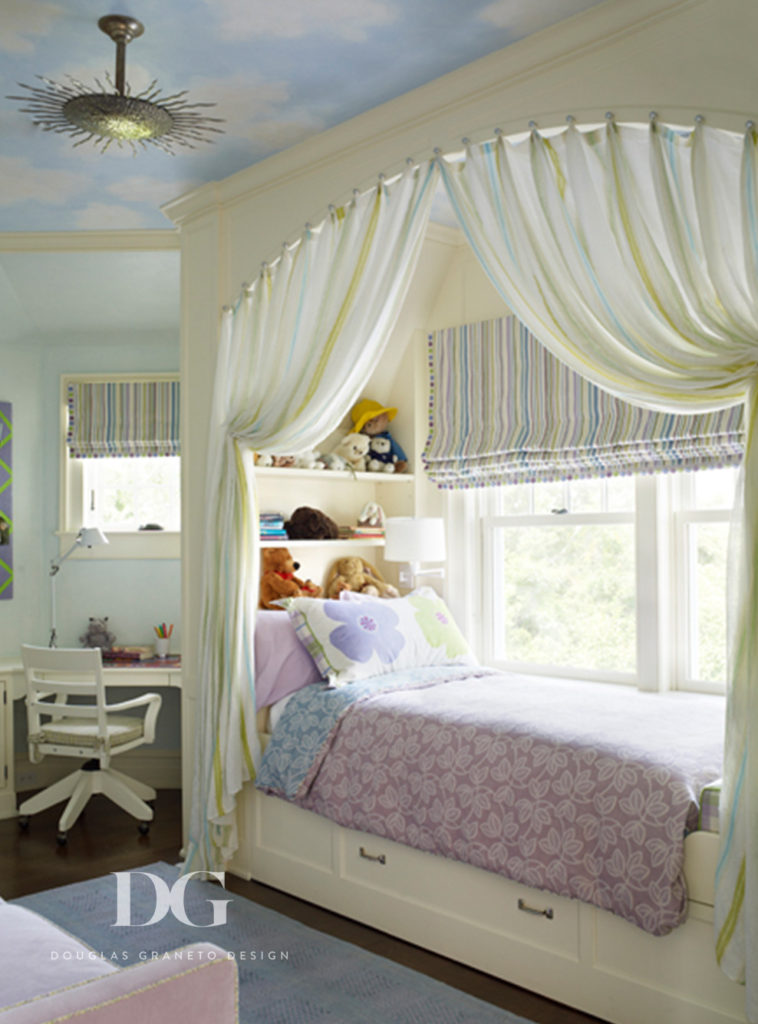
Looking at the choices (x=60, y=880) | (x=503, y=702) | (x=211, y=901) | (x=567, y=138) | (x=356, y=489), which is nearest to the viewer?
(x=567, y=138)

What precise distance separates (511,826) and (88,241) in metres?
3.39

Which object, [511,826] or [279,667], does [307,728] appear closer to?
[279,667]

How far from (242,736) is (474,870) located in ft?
3.62

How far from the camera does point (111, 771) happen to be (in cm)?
452

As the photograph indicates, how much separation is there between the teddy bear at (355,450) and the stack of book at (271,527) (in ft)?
1.64

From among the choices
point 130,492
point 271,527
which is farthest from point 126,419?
point 271,527

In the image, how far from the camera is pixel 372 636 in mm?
3680

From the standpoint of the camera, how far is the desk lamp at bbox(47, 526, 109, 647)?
4945mm

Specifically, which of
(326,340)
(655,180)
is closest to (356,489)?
(326,340)

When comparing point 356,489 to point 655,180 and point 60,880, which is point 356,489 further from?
point 655,180

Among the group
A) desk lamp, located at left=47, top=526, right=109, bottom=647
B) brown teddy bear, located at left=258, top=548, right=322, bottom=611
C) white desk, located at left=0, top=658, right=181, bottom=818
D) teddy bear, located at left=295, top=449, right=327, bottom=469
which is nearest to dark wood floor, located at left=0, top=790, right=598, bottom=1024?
white desk, located at left=0, top=658, right=181, bottom=818

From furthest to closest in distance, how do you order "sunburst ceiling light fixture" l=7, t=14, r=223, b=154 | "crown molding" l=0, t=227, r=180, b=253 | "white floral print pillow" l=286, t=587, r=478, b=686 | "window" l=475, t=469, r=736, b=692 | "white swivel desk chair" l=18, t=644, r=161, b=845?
1. "crown molding" l=0, t=227, r=180, b=253
2. "white swivel desk chair" l=18, t=644, r=161, b=845
3. "window" l=475, t=469, r=736, b=692
4. "white floral print pillow" l=286, t=587, r=478, b=686
5. "sunburst ceiling light fixture" l=7, t=14, r=223, b=154

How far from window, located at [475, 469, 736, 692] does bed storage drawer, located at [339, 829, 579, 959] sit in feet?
4.11

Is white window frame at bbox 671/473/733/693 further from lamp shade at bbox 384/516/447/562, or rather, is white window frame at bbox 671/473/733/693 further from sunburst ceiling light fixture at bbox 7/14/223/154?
sunburst ceiling light fixture at bbox 7/14/223/154
